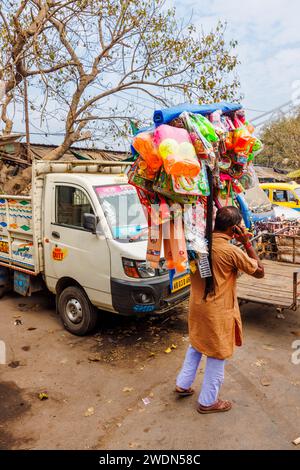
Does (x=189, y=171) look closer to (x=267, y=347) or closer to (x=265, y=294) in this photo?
(x=267, y=347)

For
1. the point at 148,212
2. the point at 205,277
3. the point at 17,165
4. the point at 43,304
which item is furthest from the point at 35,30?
the point at 205,277

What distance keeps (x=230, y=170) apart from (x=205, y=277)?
90 centimetres

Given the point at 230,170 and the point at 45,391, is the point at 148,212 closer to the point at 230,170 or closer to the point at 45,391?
the point at 230,170

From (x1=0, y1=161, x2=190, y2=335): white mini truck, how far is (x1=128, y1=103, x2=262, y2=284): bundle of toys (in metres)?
1.44

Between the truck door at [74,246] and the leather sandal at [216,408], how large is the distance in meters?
1.70

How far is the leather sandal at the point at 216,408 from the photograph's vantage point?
322 centimetres

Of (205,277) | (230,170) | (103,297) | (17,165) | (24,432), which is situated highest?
(17,165)

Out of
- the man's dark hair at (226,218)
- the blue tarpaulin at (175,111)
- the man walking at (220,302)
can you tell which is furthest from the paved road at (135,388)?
the blue tarpaulin at (175,111)

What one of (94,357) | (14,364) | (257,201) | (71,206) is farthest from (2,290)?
(257,201)

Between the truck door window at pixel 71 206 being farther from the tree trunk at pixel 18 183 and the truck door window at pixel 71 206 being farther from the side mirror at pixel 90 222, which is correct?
the tree trunk at pixel 18 183

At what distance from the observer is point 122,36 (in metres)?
8.34

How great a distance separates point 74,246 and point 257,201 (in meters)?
6.30

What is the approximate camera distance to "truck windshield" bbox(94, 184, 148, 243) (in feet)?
15.0
